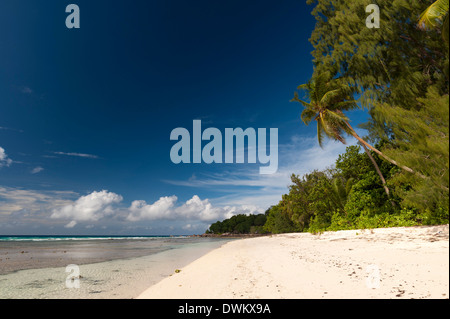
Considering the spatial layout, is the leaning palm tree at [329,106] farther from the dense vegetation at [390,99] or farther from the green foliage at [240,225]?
the green foliage at [240,225]

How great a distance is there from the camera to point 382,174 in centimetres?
1702

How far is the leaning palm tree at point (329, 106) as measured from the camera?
1548 cm

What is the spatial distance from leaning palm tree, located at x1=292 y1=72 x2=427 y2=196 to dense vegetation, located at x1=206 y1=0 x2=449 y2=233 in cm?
7

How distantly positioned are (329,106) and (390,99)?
745 cm

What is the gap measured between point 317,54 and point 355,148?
9.31m

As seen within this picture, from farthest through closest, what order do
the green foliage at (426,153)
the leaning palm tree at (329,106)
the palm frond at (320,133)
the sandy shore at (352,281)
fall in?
1. the palm frond at (320,133)
2. the leaning palm tree at (329,106)
3. the green foliage at (426,153)
4. the sandy shore at (352,281)

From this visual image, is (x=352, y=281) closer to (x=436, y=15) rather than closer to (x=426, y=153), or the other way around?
(x=426, y=153)

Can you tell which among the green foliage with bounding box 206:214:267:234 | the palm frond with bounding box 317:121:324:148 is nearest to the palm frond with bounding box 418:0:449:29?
the palm frond with bounding box 317:121:324:148

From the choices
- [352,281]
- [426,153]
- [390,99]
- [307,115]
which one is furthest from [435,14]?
[307,115]

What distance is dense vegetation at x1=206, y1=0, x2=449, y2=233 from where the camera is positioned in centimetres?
621

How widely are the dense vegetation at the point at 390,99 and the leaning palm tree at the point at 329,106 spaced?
0.23 feet

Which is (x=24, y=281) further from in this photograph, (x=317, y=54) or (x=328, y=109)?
(x=328, y=109)

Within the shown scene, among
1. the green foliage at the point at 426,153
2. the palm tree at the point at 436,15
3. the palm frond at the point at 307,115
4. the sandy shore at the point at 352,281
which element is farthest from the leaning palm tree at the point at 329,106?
the sandy shore at the point at 352,281
